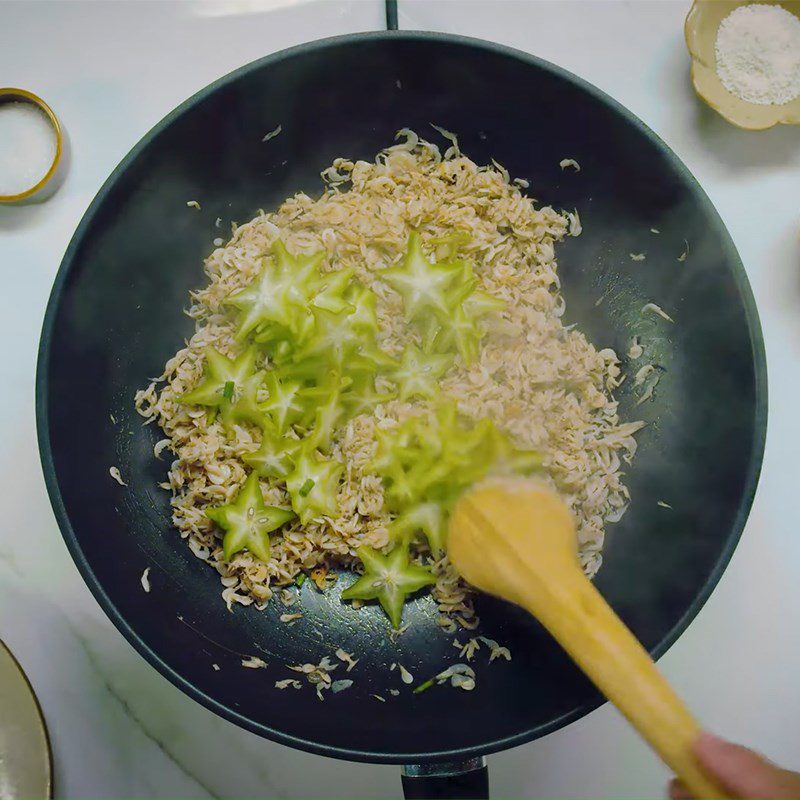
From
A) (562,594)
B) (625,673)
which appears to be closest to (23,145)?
(562,594)

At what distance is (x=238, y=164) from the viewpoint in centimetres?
140

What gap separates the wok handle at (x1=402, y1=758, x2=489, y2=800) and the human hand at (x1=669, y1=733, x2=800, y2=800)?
15.9 inches

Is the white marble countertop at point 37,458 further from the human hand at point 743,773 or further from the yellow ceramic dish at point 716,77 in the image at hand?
the human hand at point 743,773

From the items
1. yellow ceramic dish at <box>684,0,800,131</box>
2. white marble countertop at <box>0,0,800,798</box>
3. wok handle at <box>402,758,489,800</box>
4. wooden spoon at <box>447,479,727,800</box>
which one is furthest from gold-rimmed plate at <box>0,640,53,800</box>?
yellow ceramic dish at <box>684,0,800,131</box>

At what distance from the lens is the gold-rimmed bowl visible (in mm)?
1441

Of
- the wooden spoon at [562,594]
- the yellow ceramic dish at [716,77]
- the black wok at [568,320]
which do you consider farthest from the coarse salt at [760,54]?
the wooden spoon at [562,594]

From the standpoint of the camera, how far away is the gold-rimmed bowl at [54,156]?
144 centimetres

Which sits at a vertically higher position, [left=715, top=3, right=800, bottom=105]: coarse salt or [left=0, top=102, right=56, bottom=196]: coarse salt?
[left=0, top=102, right=56, bottom=196]: coarse salt

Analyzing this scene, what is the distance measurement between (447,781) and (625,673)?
0.38 meters

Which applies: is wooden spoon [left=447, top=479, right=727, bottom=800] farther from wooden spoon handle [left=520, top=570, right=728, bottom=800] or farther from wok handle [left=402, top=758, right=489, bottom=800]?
wok handle [left=402, top=758, right=489, bottom=800]

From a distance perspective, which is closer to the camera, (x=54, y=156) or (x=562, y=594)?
(x=562, y=594)

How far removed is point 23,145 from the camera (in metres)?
1.49

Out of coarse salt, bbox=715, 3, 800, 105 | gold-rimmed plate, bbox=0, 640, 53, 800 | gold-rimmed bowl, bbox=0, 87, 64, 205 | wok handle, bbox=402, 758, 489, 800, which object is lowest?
wok handle, bbox=402, 758, 489, 800

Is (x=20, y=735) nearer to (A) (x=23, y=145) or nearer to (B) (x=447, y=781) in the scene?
(B) (x=447, y=781)
